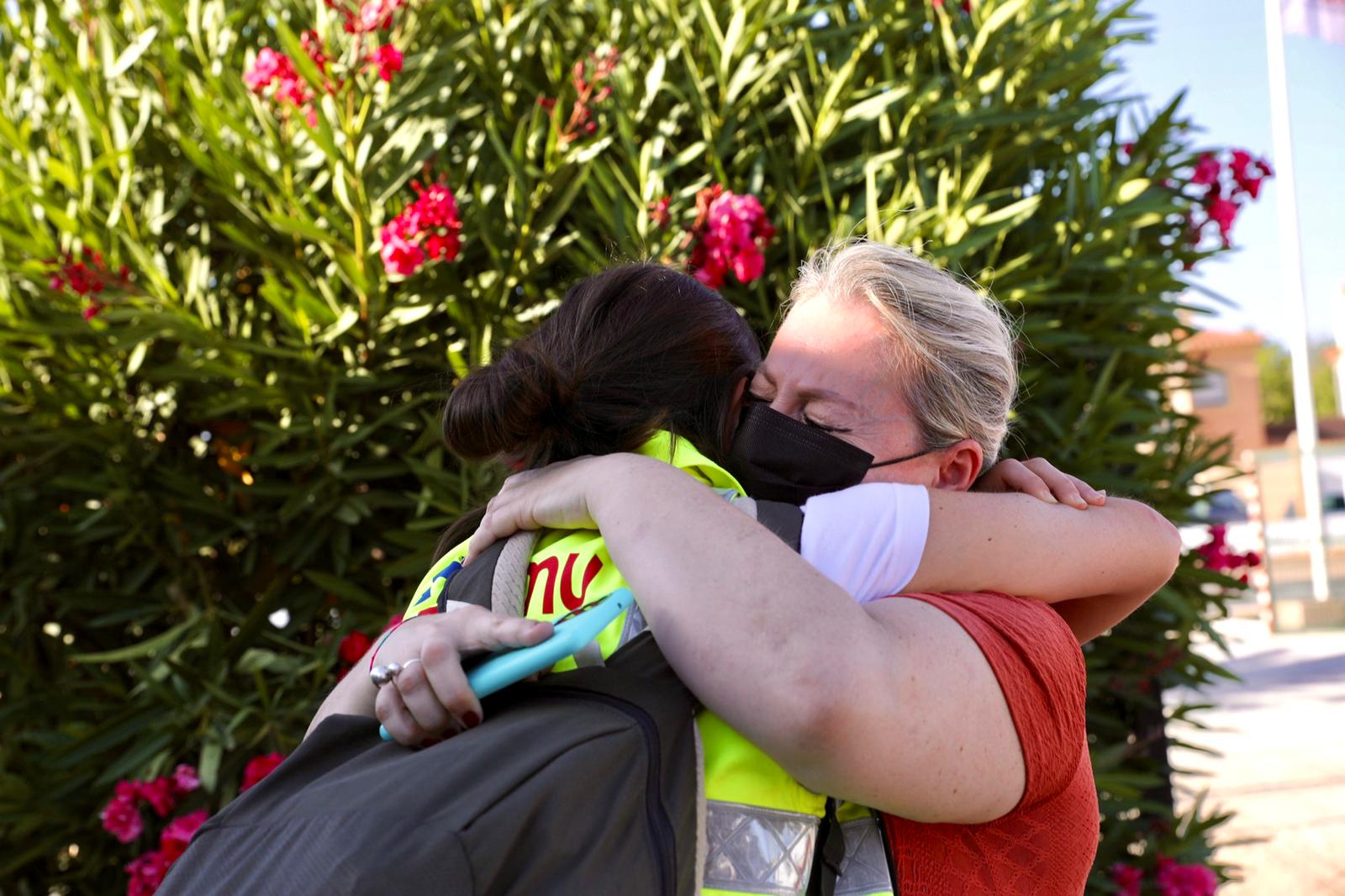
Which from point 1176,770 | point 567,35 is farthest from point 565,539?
point 1176,770

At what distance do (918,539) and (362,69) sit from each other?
2344 millimetres

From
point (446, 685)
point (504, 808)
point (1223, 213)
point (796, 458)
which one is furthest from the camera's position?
point (1223, 213)

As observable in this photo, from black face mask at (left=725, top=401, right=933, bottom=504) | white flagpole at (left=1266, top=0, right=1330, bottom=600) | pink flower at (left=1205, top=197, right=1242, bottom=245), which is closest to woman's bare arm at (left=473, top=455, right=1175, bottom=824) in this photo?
black face mask at (left=725, top=401, right=933, bottom=504)

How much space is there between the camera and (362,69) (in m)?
2.97

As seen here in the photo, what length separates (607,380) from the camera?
131 cm

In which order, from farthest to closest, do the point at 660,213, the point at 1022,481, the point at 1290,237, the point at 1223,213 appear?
the point at 1290,237 < the point at 1223,213 < the point at 660,213 < the point at 1022,481

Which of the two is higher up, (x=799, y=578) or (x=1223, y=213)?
(x=799, y=578)

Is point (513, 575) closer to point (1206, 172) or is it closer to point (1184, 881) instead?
point (1184, 881)

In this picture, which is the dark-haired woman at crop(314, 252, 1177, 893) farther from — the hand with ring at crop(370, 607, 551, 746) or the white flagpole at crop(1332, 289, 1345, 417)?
the white flagpole at crop(1332, 289, 1345, 417)

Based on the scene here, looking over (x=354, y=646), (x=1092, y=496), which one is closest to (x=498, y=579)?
(x=1092, y=496)

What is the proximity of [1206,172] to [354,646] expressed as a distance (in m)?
2.84

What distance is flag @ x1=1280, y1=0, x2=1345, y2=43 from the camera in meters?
13.7

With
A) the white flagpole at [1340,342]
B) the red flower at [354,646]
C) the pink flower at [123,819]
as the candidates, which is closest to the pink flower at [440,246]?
the red flower at [354,646]

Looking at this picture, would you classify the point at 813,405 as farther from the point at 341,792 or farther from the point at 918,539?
the point at 341,792
